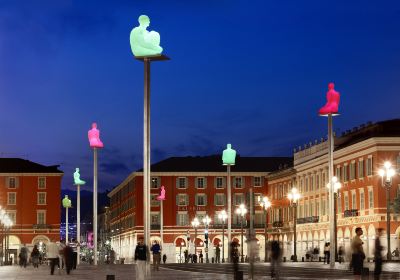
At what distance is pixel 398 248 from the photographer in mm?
78000

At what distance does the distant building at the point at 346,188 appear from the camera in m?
81.3

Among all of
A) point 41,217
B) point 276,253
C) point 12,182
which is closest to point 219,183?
point 41,217

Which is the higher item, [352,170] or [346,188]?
[352,170]

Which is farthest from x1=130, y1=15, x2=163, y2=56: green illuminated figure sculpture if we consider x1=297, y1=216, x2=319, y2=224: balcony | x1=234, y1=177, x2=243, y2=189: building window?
x1=234, y1=177, x2=243, y2=189: building window

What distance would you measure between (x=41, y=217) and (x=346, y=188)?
53202 mm

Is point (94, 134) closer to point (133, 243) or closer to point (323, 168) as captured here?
point (323, 168)

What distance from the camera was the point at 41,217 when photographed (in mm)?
129750

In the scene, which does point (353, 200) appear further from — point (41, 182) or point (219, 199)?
point (41, 182)

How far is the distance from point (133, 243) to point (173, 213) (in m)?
9.97

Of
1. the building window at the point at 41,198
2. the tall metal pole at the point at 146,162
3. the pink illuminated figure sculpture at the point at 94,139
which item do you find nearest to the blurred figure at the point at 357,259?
the tall metal pole at the point at 146,162

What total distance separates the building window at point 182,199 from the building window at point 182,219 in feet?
5.15

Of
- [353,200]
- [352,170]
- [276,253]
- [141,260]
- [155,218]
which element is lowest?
[141,260]

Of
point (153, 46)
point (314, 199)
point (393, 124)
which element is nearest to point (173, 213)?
point (314, 199)

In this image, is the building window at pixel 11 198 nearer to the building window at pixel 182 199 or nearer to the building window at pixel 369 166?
the building window at pixel 182 199
